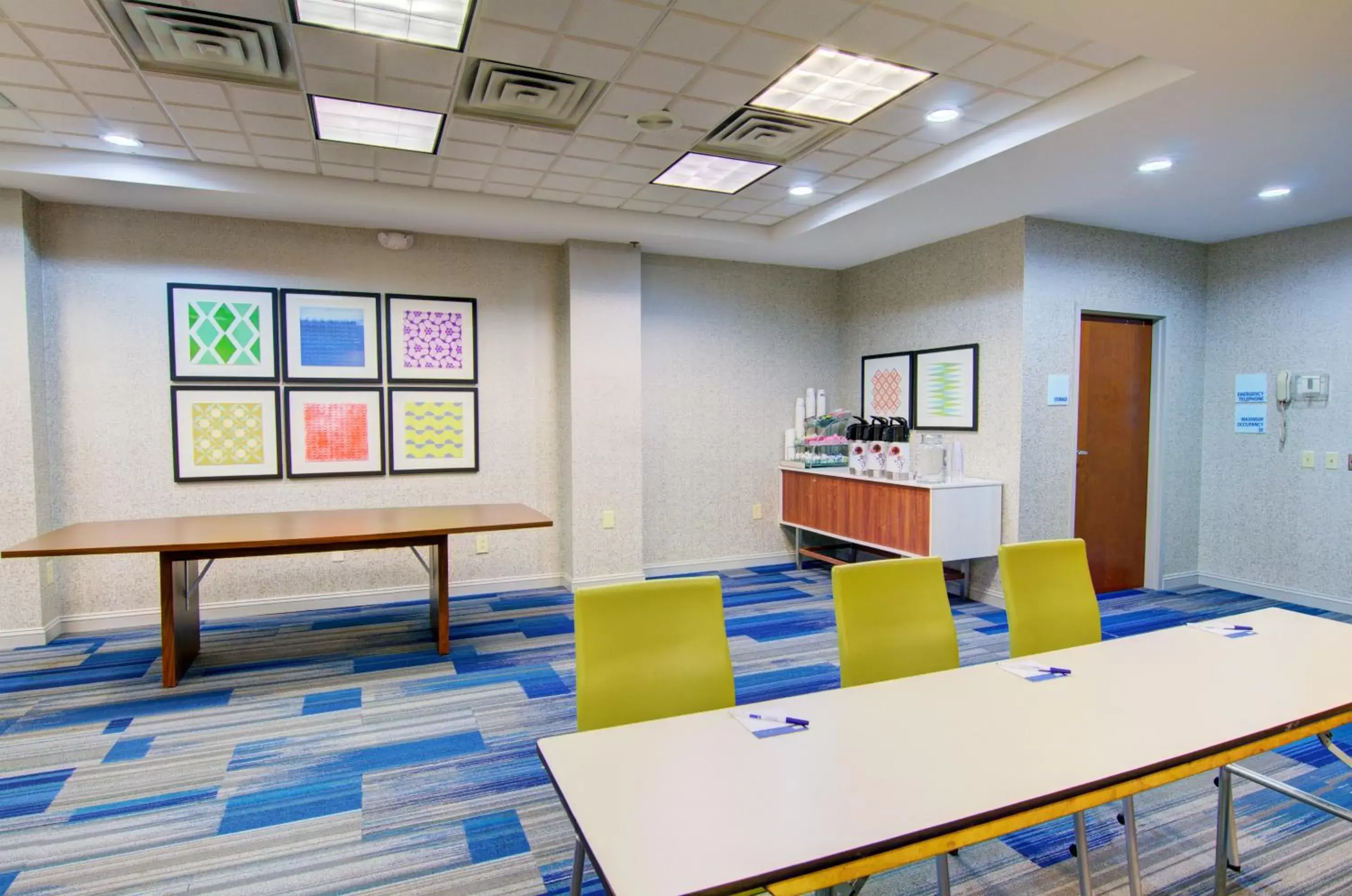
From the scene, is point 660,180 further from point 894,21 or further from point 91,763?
point 91,763

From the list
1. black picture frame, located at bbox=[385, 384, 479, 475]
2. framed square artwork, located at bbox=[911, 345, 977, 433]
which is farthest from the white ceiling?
black picture frame, located at bbox=[385, 384, 479, 475]

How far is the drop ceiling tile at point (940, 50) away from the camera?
268 cm

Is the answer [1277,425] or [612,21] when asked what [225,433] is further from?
[1277,425]

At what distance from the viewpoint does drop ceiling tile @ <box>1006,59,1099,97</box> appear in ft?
Result: 9.62

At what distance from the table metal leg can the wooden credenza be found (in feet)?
8.38

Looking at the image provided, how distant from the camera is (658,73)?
3016mm

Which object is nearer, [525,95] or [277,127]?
[525,95]

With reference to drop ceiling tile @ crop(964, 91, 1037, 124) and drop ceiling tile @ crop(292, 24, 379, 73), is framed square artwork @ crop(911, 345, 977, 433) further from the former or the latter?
drop ceiling tile @ crop(292, 24, 379, 73)

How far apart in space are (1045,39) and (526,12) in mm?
1893

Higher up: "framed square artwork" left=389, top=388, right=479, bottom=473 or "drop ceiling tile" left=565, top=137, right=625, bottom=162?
"drop ceiling tile" left=565, top=137, right=625, bottom=162

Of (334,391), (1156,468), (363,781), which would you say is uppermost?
(334,391)

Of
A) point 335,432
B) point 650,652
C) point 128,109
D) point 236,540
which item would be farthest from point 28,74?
point 650,652

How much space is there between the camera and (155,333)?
4664 millimetres

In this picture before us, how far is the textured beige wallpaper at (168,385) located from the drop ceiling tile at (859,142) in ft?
8.32
